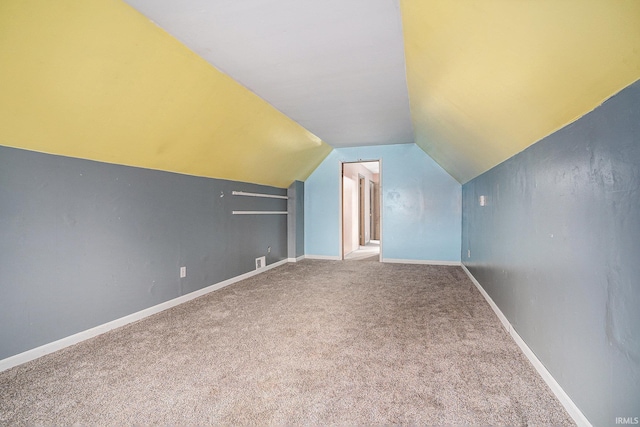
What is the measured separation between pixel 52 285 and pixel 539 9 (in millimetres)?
3250

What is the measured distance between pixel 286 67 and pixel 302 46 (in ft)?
1.16

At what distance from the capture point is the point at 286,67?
247 cm

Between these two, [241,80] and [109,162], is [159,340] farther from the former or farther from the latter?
[241,80]

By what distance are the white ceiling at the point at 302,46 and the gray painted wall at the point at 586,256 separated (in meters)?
1.24

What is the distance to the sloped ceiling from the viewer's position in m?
1.23

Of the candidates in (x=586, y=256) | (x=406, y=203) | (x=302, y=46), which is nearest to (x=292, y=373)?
(x=586, y=256)

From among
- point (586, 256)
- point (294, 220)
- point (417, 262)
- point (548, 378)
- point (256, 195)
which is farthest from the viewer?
point (294, 220)

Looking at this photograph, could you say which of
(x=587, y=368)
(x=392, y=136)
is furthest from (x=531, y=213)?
(x=392, y=136)

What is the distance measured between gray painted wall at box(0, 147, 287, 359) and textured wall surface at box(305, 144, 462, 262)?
2750 mm

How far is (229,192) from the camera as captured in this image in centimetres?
423

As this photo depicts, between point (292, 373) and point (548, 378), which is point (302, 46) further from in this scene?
point (548, 378)

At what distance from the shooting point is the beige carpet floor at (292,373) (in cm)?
153

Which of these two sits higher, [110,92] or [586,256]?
[110,92]

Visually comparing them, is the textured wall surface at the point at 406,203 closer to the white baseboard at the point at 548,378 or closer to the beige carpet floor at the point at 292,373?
the beige carpet floor at the point at 292,373
